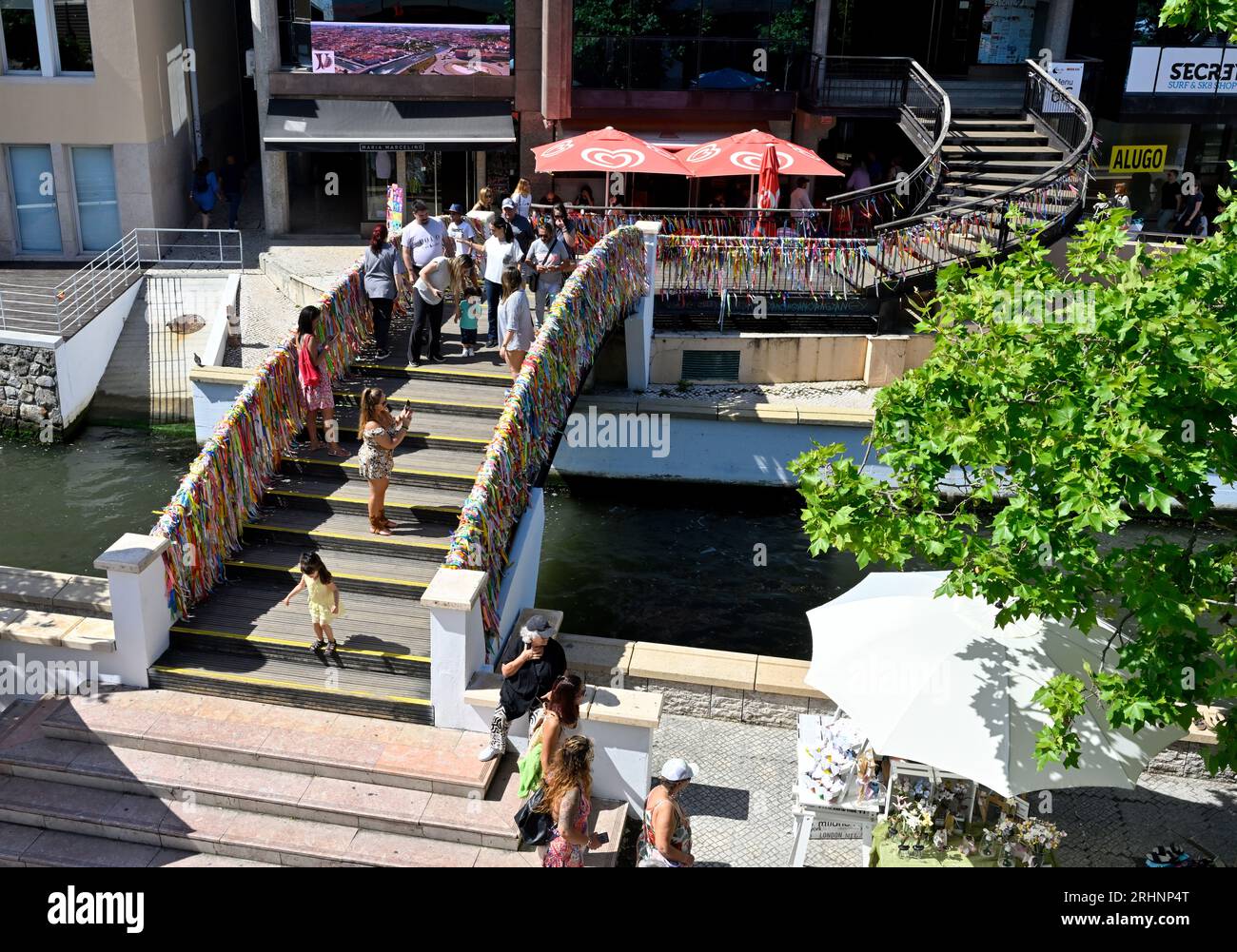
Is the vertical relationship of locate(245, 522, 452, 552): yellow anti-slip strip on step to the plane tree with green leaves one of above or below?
below

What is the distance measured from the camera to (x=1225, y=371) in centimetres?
764

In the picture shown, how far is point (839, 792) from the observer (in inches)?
380

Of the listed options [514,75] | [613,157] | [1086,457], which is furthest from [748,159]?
[1086,457]

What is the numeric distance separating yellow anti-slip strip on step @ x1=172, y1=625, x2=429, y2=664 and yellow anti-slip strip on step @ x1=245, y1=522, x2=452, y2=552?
138cm

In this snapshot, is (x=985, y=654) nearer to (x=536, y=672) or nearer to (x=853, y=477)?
(x=853, y=477)

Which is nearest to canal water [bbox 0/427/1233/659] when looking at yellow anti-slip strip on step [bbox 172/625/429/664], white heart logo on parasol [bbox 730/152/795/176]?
yellow anti-slip strip on step [bbox 172/625/429/664]

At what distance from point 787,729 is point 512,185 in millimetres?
17352

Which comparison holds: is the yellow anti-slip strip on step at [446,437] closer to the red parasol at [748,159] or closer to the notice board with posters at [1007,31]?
the red parasol at [748,159]

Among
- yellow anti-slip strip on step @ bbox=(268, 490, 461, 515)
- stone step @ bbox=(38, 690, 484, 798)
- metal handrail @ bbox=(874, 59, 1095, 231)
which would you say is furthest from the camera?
metal handrail @ bbox=(874, 59, 1095, 231)

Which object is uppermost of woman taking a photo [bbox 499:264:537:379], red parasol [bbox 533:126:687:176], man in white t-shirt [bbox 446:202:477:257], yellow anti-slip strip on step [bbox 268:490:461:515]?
red parasol [bbox 533:126:687:176]

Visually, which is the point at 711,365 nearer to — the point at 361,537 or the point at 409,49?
the point at 409,49

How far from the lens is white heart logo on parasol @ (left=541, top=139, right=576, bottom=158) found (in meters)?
21.7

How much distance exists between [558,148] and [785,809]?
568 inches

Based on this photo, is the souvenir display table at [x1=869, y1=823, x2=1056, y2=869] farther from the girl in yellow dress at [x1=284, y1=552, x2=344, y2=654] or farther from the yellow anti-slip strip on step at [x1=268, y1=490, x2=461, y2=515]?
the yellow anti-slip strip on step at [x1=268, y1=490, x2=461, y2=515]
